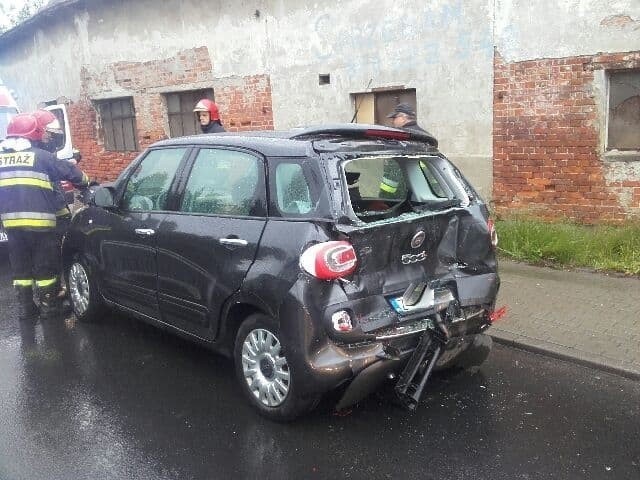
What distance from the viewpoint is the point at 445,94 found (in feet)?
25.8

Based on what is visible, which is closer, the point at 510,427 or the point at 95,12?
the point at 510,427

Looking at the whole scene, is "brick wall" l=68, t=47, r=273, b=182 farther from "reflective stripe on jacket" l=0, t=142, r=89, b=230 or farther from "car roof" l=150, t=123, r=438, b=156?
"car roof" l=150, t=123, r=438, b=156

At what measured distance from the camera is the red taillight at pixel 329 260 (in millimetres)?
3139

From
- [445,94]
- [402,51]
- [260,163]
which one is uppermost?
[402,51]

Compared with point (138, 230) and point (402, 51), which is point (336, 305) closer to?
point (138, 230)

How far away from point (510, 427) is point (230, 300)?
1.82 m

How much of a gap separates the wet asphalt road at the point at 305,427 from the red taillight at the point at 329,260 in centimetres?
98

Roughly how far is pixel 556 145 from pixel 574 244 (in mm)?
1309

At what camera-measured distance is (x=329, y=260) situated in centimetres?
314

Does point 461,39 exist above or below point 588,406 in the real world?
above

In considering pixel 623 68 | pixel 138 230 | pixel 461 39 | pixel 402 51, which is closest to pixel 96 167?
pixel 402 51

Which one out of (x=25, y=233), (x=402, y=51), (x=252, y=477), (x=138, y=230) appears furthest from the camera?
(x=402, y=51)

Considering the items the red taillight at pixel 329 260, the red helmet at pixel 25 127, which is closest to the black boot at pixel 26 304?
the red helmet at pixel 25 127

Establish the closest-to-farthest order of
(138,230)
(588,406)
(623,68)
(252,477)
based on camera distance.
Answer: (252,477), (588,406), (138,230), (623,68)
